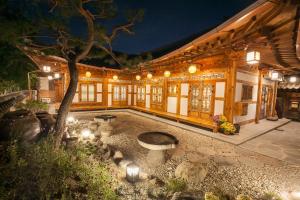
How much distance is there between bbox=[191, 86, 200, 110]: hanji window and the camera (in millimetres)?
9156

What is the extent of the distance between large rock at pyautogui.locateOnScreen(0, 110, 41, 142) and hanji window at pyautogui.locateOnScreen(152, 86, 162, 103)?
874 cm

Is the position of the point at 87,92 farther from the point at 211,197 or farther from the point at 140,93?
the point at 211,197

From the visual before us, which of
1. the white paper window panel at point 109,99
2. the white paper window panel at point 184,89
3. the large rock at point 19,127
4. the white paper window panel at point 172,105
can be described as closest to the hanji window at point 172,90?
the white paper window panel at point 172,105

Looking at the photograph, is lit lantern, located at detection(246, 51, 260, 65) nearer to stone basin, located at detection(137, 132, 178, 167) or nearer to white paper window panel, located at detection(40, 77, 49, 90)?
stone basin, located at detection(137, 132, 178, 167)

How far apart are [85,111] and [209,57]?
34.0 ft

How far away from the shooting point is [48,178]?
2.79 meters

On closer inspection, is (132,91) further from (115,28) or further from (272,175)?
(272,175)

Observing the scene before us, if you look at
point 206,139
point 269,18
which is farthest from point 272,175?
point 269,18

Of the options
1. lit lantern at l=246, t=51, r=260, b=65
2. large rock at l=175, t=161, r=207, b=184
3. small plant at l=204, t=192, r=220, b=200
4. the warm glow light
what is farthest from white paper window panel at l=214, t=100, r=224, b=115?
the warm glow light

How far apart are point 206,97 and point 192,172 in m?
5.74

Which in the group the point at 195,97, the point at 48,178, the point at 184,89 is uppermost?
the point at 184,89

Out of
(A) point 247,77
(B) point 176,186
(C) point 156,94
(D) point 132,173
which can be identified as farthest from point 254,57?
(C) point 156,94

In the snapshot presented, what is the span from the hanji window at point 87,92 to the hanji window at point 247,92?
1185 cm

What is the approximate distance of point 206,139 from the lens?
22.0 feet
